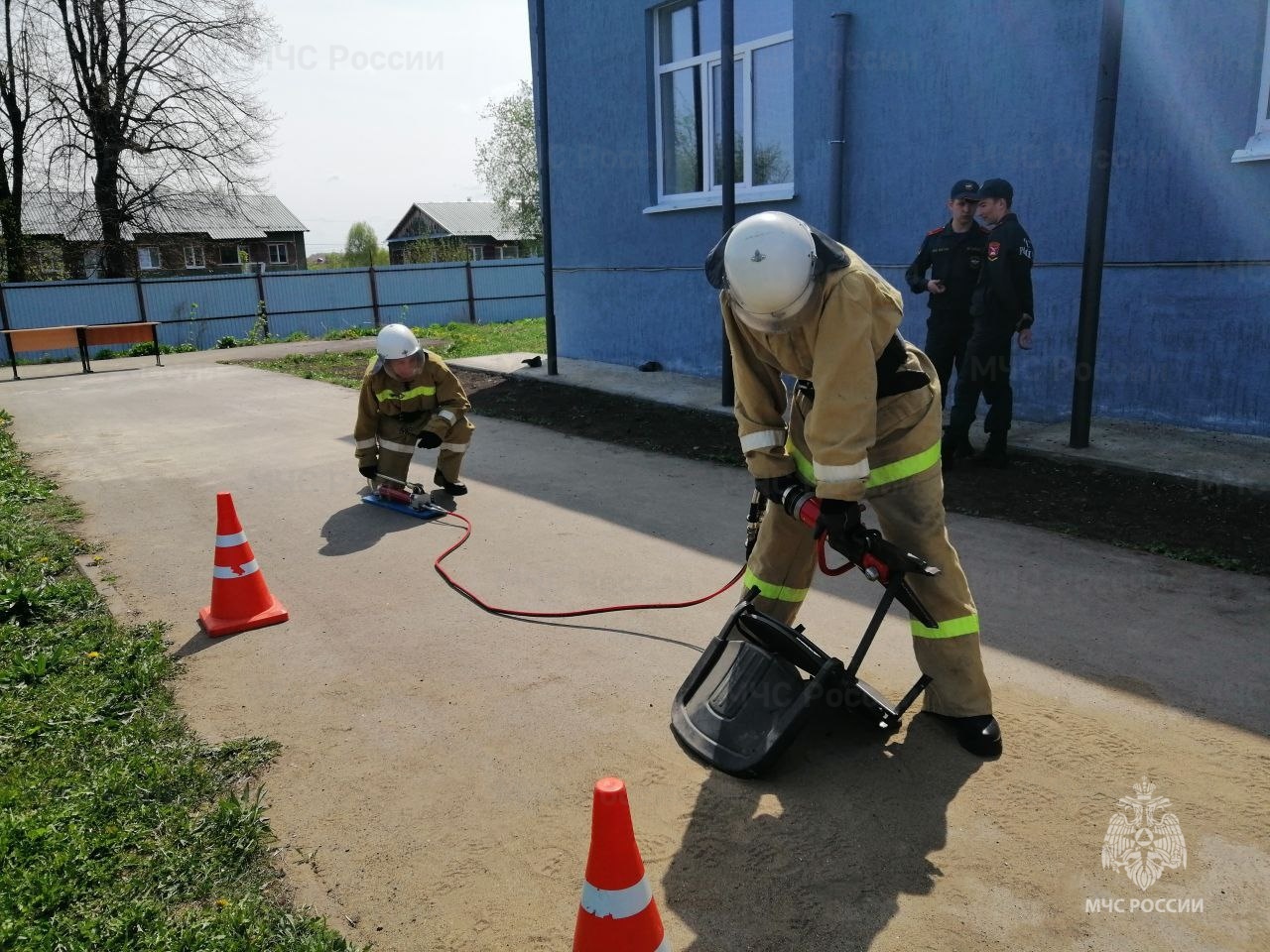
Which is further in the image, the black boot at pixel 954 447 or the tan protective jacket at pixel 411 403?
the black boot at pixel 954 447

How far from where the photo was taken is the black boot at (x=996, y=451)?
7.04 meters

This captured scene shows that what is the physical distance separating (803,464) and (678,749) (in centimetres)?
116

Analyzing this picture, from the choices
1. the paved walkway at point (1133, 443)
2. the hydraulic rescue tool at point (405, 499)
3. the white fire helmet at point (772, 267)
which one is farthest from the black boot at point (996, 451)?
the white fire helmet at point (772, 267)

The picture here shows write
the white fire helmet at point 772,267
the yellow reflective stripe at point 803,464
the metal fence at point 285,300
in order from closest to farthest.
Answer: the white fire helmet at point 772,267, the yellow reflective stripe at point 803,464, the metal fence at point 285,300

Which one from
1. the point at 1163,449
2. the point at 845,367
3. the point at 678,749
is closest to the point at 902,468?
Answer: the point at 845,367

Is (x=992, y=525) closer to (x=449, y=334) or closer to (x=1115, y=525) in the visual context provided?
(x=1115, y=525)

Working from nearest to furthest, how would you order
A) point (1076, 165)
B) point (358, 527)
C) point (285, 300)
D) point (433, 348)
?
point (358, 527), point (1076, 165), point (433, 348), point (285, 300)

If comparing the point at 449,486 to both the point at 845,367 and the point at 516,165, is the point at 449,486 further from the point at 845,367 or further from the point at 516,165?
the point at 516,165

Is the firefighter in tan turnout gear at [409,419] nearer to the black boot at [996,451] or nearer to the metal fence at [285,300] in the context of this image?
the black boot at [996,451]

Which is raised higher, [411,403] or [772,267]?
[772,267]

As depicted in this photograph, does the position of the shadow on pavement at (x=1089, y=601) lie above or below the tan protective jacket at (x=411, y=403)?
below

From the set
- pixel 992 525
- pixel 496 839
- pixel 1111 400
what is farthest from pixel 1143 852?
pixel 1111 400

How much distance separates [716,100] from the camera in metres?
11.4

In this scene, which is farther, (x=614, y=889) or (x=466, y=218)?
(x=466, y=218)
